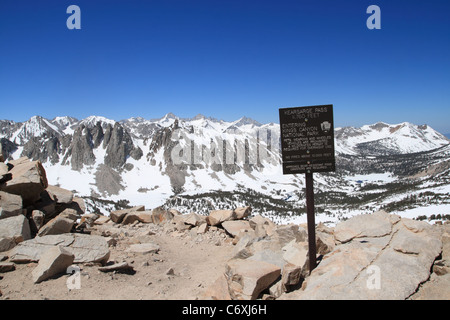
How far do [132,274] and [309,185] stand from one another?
993 centimetres

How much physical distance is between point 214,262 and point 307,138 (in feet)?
34.7

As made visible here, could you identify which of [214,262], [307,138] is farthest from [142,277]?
[307,138]

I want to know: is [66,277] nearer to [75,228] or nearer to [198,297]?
[198,297]

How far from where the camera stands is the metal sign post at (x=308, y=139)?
10.4 metres

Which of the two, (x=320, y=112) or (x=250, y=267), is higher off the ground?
(x=320, y=112)

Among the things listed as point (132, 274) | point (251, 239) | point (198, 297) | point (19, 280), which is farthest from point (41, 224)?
point (251, 239)

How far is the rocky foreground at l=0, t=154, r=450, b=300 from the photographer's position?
9.33 meters

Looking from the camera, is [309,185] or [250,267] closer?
[309,185]

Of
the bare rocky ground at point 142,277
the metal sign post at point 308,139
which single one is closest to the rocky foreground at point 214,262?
the bare rocky ground at point 142,277

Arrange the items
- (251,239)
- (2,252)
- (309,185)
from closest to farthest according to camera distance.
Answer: (309,185) < (2,252) < (251,239)

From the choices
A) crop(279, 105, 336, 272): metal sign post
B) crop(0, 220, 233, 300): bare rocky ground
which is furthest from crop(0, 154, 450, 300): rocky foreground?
crop(279, 105, 336, 272): metal sign post
